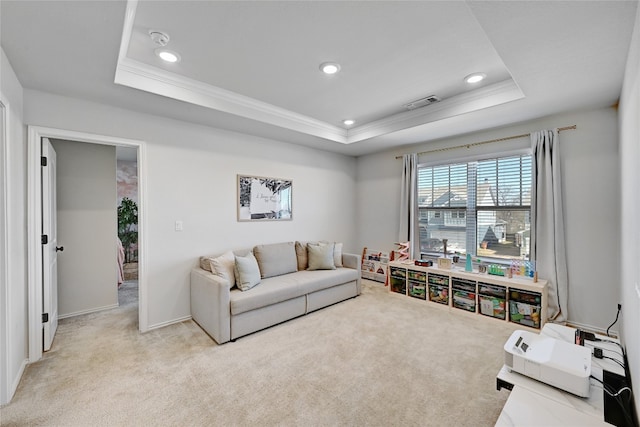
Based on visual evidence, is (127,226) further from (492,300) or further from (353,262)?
(492,300)

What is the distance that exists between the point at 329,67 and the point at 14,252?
287 centimetres

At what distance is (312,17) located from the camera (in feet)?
5.96

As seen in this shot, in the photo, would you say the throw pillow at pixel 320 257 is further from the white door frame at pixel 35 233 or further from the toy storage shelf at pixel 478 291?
the white door frame at pixel 35 233

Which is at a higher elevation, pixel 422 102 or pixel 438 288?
pixel 422 102

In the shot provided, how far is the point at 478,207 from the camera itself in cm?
390

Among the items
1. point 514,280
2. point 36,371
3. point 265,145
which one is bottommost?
point 36,371

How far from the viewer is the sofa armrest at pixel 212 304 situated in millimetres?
2699

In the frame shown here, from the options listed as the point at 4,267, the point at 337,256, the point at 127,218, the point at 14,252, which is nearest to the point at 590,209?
the point at 337,256

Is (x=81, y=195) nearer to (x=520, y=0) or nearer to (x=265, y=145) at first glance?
(x=265, y=145)

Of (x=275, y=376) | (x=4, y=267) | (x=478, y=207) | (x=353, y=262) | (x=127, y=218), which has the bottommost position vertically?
(x=275, y=376)

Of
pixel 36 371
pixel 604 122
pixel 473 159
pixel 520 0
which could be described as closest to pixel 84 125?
pixel 36 371

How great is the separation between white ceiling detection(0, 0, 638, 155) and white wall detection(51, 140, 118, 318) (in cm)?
127

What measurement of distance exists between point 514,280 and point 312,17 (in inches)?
134

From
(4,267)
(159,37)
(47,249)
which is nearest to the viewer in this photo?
(4,267)
